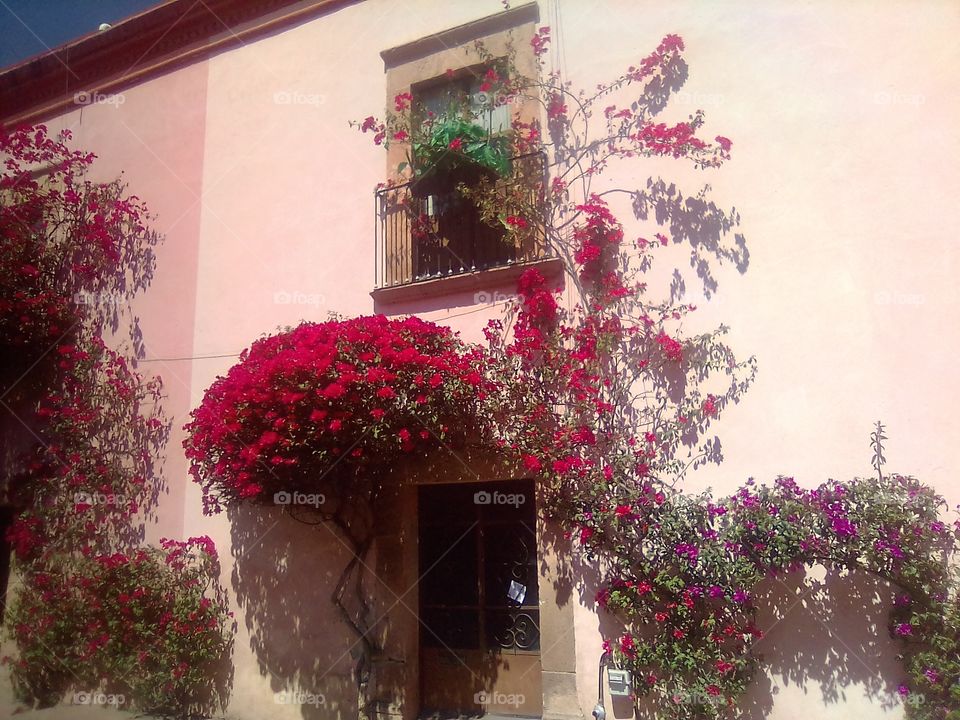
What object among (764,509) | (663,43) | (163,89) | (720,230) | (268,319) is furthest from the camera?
(163,89)

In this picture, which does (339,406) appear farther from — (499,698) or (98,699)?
(98,699)

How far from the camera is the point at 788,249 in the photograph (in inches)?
205

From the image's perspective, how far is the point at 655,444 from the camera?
5.25 metres

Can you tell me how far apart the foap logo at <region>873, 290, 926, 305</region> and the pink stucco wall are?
12 mm

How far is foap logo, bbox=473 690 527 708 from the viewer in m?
5.59

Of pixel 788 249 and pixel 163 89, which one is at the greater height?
pixel 163 89

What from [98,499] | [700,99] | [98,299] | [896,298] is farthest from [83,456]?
[896,298]

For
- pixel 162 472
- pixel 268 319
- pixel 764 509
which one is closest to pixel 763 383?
pixel 764 509

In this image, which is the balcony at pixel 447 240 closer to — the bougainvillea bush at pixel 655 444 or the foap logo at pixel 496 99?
the bougainvillea bush at pixel 655 444

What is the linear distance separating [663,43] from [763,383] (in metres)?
2.87

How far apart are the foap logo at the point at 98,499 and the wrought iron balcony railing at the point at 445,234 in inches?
130

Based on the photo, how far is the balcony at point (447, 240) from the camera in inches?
235

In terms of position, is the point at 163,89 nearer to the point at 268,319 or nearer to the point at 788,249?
the point at 268,319

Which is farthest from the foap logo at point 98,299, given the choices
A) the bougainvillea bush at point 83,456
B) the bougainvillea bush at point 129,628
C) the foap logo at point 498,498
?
the foap logo at point 498,498
